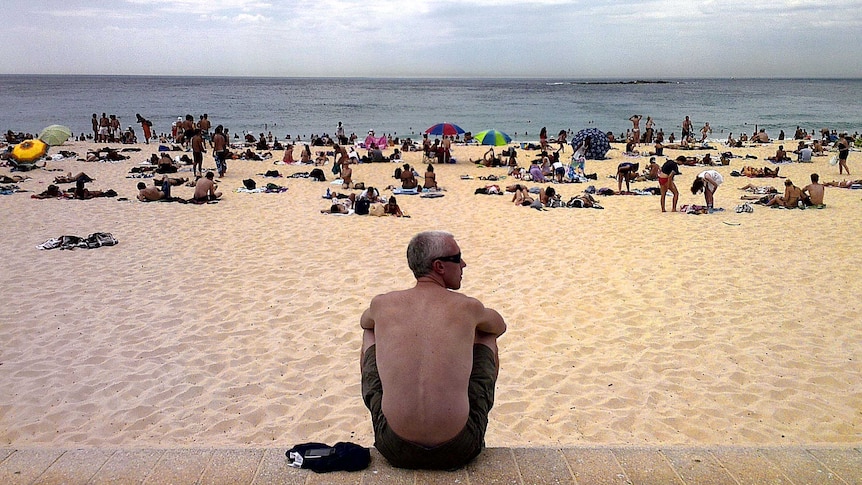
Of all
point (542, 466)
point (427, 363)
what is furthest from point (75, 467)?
point (542, 466)

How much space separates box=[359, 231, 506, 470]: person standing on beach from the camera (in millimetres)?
2689

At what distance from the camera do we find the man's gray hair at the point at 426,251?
2.96 meters

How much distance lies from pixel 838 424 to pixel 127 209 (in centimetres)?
1251

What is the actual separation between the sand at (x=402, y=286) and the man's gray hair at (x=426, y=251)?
177 centimetres

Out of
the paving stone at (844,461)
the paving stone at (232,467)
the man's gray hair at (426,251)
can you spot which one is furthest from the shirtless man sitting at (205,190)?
the paving stone at (844,461)

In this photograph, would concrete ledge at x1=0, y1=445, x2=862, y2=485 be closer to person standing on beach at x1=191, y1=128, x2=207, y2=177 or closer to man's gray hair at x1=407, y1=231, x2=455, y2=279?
man's gray hair at x1=407, y1=231, x2=455, y2=279

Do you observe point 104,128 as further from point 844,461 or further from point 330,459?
point 844,461

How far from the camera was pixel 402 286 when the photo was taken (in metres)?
7.75

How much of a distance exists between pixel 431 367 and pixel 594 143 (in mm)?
20262

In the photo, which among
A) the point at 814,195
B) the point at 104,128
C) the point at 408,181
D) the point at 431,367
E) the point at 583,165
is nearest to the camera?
the point at 431,367

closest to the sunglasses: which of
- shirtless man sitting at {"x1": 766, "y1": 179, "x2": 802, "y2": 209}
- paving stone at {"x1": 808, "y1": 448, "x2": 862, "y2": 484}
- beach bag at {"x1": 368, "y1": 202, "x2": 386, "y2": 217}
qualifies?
paving stone at {"x1": 808, "y1": 448, "x2": 862, "y2": 484}

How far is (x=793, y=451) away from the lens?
3129 millimetres

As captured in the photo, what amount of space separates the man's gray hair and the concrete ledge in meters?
0.97

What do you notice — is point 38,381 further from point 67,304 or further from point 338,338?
point 338,338
